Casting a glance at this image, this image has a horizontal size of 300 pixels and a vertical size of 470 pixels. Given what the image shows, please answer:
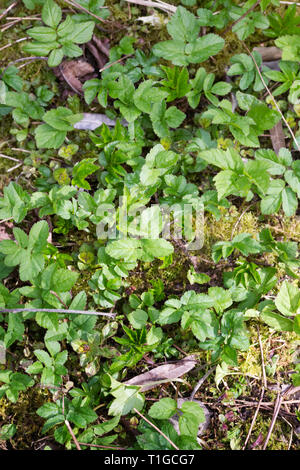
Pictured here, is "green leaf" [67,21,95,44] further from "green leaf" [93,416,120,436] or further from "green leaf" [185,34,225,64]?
"green leaf" [93,416,120,436]

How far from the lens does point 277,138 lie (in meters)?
2.49

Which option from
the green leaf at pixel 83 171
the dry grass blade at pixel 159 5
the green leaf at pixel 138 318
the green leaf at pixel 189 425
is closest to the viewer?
the green leaf at pixel 189 425

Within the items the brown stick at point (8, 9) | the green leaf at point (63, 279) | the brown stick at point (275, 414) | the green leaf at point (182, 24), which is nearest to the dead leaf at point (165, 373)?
the brown stick at point (275, 414)

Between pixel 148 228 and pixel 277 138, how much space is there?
1.12 metres

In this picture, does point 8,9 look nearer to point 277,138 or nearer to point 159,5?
point 159,5

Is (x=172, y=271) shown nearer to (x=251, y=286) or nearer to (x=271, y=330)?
(x=251, y=286)

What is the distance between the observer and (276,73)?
7.72 feet

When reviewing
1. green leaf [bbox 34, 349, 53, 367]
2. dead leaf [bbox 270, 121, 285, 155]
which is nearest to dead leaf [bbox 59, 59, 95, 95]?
dead leaf [bbox 270, 121, 285, 155]

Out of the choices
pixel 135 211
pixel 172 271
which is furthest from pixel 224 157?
pixel 172 271

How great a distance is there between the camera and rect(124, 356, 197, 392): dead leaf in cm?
214

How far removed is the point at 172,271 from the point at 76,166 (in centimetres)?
86

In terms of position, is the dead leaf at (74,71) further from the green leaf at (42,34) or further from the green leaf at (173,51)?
the green leaf at (173,51)

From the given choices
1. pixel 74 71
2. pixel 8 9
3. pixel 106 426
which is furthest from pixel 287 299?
pixel 8 9

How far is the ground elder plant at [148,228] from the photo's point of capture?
2.06m
